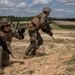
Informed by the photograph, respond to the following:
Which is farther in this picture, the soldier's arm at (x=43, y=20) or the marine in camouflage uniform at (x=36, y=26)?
the marine in camouflage uniform at (x=36, y=26)

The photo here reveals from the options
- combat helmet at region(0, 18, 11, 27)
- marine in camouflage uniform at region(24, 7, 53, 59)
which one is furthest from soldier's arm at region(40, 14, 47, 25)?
combat helmet at region(0, 18, 11, 27)

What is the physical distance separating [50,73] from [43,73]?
254mm

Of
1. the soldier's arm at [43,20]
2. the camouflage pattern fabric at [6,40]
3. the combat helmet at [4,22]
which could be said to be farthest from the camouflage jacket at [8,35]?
the soldier's arm at [43,20]

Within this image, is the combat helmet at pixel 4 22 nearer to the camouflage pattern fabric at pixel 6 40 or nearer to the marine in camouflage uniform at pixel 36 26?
the camouflage pattern fabric at pixel 6 40

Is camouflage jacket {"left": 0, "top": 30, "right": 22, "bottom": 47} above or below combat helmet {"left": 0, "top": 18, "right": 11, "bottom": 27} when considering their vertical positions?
below

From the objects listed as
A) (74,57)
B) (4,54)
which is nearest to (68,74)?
(74,57)

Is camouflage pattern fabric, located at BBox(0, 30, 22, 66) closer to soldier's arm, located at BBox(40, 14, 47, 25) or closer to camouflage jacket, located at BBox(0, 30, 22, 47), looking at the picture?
camouflage jacket, located at BBox(0, 30, 22, 47)

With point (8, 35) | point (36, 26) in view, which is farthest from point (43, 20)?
point (8, 35)

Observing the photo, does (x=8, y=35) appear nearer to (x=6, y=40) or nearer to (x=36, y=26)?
(x=6, y=40)

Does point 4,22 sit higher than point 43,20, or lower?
higher

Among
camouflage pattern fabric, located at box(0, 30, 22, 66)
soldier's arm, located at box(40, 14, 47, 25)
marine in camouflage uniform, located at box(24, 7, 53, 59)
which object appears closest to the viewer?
camouflage pattern fabric, located at box(0, 30, 22, 66)

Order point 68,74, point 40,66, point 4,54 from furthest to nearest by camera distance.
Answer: point 4,54 → point 40,66 → point 68,74

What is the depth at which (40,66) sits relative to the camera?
948 cm

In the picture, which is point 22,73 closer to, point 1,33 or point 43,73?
point 43,73
